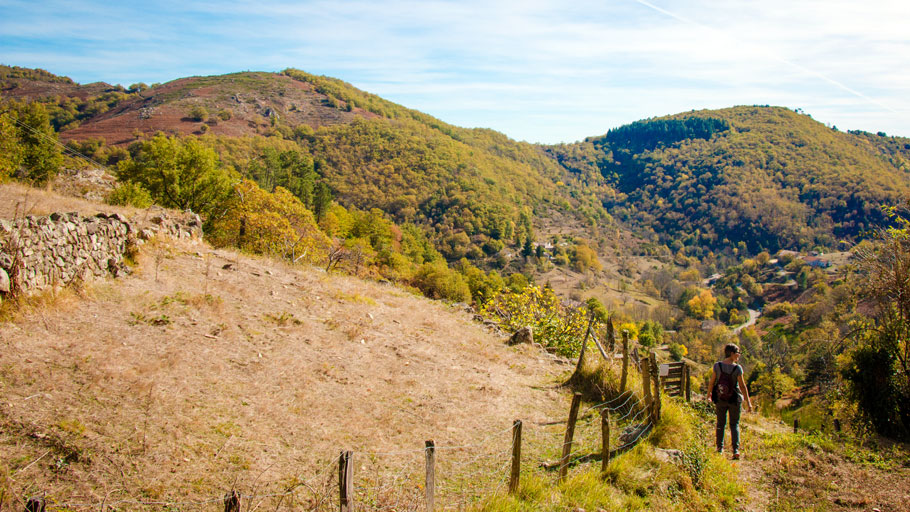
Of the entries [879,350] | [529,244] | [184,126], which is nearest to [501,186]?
[529,244]

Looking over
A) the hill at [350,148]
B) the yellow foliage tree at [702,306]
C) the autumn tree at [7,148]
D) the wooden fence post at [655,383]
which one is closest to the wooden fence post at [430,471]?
the wooden fence post at [655,383]

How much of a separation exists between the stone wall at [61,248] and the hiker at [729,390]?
12.3m

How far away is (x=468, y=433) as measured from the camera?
7.70m

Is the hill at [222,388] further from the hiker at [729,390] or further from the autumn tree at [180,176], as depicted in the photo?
the autumn tree at [180,176]

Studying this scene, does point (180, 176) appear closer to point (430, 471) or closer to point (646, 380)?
point (646, 380)

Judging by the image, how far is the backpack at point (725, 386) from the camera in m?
7.22

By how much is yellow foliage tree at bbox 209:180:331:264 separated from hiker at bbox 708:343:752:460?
1852 centimetres

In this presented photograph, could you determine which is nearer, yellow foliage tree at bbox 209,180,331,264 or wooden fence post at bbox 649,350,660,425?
wooden fence post at bbox 649,350,660,425

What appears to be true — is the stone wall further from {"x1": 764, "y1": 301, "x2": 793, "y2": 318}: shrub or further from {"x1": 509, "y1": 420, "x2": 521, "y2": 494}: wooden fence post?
{"x1": 764, "y1": 301, "x2": 793, "y2": 318}: shrub

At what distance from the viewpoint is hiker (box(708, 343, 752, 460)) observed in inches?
285

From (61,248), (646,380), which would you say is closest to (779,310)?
(646,380)

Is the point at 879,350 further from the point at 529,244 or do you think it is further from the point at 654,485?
the point at 529,244

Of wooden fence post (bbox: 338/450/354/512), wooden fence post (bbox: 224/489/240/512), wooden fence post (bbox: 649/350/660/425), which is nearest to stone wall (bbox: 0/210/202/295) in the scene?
wooden fence post (bbox: 224/489/240/512)

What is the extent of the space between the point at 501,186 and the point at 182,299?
156 meters
